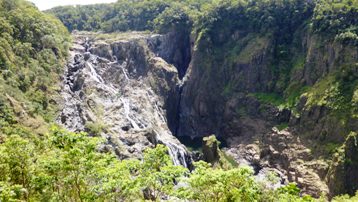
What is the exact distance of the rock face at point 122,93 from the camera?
67688 mm

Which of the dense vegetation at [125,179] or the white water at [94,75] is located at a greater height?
the dense vegetation at [125,179]

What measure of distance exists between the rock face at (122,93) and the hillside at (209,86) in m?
0.30

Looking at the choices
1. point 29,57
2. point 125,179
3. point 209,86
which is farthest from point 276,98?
point 125,179

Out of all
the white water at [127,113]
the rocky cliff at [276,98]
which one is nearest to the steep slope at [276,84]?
the rocky cliff at [276,98]

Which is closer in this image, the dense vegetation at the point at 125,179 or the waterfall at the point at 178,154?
the dense vegetation at the point at 125,179

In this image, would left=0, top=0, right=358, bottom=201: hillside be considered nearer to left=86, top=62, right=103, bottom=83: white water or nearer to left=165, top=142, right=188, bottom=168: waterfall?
left=165, top=142, right=188, bottom=168: waterfall

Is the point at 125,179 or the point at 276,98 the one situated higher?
the point at 125,179

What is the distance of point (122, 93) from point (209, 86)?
22238 mm

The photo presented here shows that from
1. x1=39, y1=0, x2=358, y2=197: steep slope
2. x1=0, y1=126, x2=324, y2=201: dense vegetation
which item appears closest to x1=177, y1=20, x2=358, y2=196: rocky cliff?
x1=39, y1=0, x2=358, y2=197: steep slope

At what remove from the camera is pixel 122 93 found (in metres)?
85.6

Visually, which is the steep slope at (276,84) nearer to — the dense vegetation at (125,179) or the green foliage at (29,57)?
the green foliage at (29,57)

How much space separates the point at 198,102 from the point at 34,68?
1559 inches

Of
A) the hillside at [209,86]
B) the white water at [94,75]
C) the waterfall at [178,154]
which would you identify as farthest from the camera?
the white water at [94,75]

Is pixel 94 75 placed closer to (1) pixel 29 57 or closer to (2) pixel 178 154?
(1) pixel 29 57
